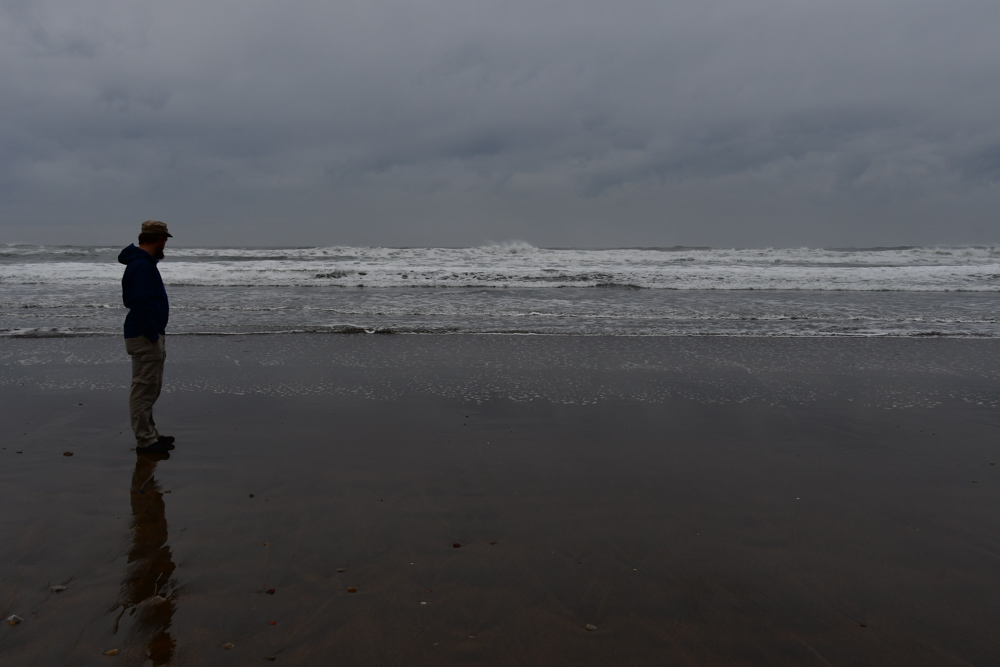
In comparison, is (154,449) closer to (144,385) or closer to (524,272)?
(144,385)

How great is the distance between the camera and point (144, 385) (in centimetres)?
486

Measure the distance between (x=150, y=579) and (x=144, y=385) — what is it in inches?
92.8

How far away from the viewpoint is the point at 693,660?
2.44 m

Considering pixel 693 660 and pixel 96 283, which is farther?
pixel 96 283

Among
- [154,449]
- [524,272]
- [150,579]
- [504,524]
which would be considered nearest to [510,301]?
[524,272]

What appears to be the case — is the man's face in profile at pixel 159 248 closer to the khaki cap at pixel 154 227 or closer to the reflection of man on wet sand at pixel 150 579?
the khaki cap at pixel 154 227

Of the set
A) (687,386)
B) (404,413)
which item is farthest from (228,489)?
(687,386)

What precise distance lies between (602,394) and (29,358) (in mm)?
7491

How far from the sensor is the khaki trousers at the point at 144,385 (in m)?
4.75

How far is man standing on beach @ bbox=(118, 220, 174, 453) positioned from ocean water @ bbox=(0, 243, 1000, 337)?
18.1 feet

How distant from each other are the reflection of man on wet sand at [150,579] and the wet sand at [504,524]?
0.04 ft

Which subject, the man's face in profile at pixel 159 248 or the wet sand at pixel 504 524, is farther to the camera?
the man's face in profile at pixel 159 248

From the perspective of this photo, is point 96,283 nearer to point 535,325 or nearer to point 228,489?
point 535,325

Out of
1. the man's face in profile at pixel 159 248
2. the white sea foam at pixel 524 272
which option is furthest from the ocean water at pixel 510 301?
the man's face in profile at pixel 159 248
